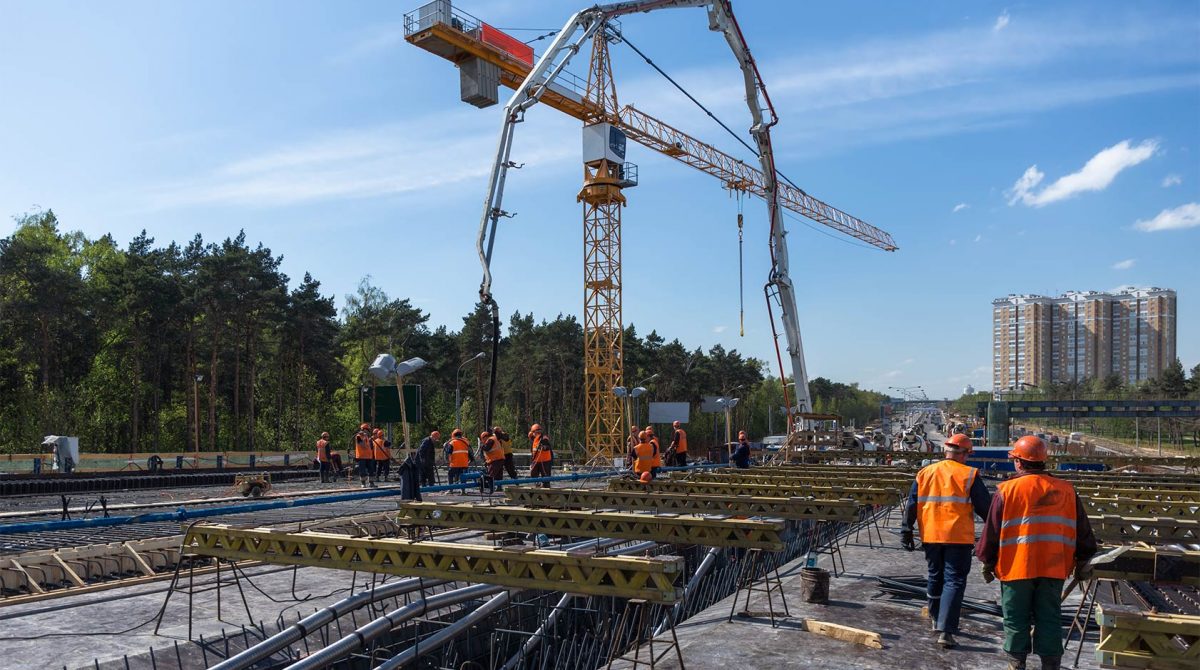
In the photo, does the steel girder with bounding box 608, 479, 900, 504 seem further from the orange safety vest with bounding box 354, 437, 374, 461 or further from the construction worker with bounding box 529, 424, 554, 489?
the orange safety vest with bounding box 354, 437, 374, 461

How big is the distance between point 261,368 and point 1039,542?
61284 mm

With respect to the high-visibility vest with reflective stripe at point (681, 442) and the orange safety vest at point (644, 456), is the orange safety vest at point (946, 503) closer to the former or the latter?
the orange safety vest at point (644, 456)

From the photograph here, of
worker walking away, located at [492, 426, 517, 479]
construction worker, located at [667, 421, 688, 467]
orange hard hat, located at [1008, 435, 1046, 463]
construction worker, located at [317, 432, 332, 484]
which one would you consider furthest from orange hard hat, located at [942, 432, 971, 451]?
construction worker, located at [317, 432, 332, 484]

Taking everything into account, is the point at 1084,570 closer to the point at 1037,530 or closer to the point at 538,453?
the point at 1037,530

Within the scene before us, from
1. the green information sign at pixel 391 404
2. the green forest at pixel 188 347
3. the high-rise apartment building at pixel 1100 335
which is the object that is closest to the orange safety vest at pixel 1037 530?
the green information sign at pixel 391 404

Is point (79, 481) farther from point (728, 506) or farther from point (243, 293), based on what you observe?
point (243, 293)

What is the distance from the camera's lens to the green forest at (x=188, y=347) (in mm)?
47375

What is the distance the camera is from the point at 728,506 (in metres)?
11.0

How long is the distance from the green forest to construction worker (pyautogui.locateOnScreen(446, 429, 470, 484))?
26.5 metres

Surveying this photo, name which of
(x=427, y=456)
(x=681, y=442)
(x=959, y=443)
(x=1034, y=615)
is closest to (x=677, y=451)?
(x=681, y=442)

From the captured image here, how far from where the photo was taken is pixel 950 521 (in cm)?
745

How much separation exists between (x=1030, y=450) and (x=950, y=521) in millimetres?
1255

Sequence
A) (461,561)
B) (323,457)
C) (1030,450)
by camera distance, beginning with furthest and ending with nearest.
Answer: (323,457)
(461,561)
(1030,450)

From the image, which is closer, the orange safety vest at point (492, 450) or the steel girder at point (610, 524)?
the steel girder at point (610, 524)
